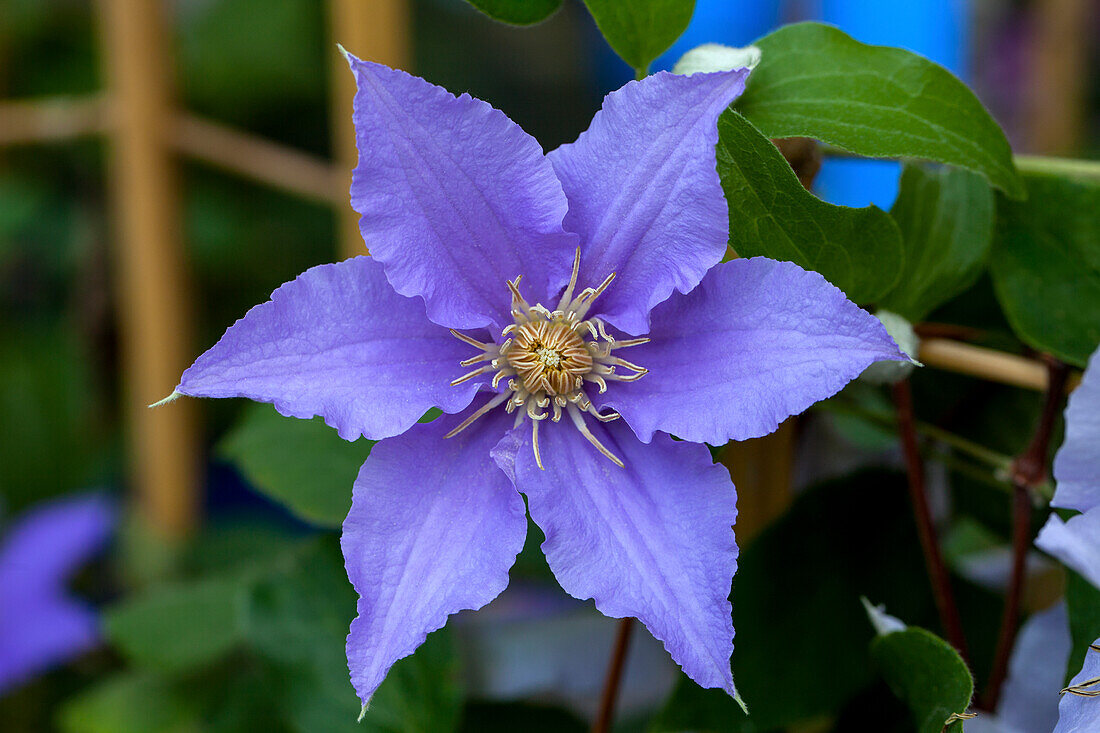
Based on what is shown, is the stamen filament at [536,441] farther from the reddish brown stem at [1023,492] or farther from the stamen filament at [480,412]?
the reddish brown stem at [1023,492]

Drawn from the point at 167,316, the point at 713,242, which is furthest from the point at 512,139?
the point at 167,316

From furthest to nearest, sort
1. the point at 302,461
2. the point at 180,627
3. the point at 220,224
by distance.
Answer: the point at 220,224 < the point at 180,627 < the point at 302,461

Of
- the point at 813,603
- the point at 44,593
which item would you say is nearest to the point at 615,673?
the point at 813,603

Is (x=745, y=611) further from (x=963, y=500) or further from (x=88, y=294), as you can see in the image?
(x=88, y=294)

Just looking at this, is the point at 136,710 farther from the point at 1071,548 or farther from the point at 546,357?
the point at 1071,548

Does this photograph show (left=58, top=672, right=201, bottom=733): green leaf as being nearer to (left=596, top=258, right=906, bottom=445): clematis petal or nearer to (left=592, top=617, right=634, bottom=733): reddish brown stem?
(left=592, top=617, right=634, bottom=733): reddish brown stem

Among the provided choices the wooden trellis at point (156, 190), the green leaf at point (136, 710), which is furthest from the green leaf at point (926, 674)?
the wooden trellis at point (156, 190)

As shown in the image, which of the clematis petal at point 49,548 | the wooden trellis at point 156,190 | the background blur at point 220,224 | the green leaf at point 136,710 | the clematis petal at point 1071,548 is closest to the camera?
the clematis petal at point 1071,548

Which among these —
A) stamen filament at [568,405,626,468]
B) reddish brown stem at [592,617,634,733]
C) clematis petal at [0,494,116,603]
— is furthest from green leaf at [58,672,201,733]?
stamen filament at [568,405,626,468]
